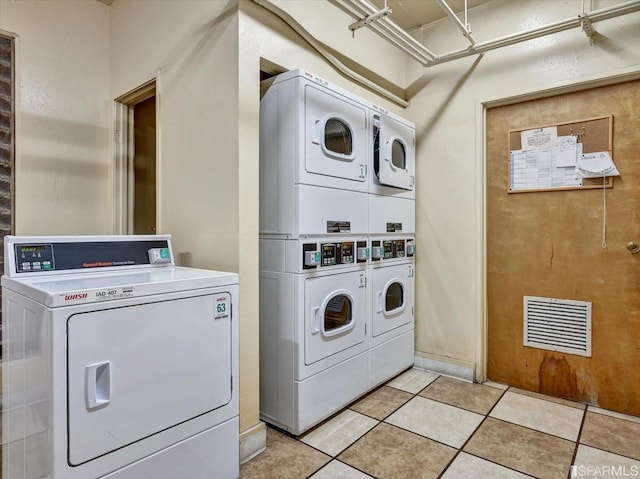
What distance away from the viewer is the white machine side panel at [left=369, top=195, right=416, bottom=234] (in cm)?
278

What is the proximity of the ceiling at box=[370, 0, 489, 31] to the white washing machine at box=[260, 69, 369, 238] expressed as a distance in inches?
42.9

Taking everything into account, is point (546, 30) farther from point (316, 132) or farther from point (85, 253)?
point (85, 253)

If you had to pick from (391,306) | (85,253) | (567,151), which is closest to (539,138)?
(567,151)

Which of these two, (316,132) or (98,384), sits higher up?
(316,132)

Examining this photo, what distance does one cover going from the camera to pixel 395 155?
3092 millimetres

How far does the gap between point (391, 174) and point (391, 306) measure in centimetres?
106

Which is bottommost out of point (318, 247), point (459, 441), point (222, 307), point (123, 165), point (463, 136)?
point (459, 441)

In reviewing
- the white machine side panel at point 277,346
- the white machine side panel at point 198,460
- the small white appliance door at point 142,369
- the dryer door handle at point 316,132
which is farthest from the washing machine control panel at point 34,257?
the dryer door handle at point 316,132

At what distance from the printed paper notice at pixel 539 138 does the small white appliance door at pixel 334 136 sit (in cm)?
130

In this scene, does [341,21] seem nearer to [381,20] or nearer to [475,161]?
[381,20]

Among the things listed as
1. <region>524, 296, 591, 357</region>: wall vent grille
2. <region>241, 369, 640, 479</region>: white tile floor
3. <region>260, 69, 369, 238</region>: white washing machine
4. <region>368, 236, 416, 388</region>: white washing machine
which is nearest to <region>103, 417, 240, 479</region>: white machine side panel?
<region>241, 369, 640, 479</region>: white tile floor

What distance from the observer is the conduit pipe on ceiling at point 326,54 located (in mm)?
2150

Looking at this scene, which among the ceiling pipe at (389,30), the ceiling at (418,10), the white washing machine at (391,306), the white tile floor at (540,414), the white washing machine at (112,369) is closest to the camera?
the white washing machine at (112,369)

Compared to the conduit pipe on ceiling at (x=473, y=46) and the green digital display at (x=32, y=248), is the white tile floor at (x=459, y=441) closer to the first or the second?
the green digital display at (x=32, y=248)
